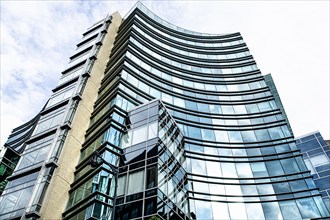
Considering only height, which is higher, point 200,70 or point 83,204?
point 200,70

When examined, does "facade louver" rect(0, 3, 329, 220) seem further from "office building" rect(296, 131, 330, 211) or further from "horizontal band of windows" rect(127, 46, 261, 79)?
"office building" rect(296, 131, 330, 211)

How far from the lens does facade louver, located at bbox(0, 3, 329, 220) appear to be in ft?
66.0

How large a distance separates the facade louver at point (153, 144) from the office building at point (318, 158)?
10.3 meters

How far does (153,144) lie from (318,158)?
29670mm

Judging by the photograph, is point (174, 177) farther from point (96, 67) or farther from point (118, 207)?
point (96, 67)

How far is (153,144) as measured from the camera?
68.6ft

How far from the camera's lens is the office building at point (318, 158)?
35.9 meters

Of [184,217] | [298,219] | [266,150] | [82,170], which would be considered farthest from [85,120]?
[298,219]

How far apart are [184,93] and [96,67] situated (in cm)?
1175

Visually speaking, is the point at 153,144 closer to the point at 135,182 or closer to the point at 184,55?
the point at 135,182

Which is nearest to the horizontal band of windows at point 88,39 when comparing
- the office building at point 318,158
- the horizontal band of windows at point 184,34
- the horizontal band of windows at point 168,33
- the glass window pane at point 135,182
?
the horizontal band of windows at point 168,33

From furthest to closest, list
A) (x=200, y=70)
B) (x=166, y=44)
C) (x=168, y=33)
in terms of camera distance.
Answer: (x=168, y=33) < (x=166, y=44) < (x=200, y=70)

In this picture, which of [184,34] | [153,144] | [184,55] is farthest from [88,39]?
[153,144]

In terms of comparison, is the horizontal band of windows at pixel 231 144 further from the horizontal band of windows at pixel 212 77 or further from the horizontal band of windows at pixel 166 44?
the horizontal band of windows at pixel 166 44
